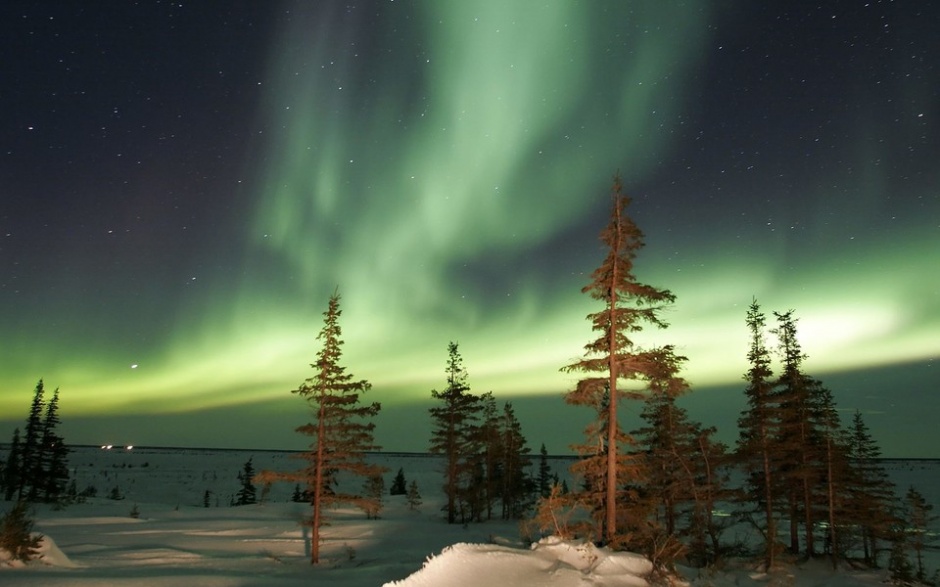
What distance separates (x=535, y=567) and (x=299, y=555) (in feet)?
70.2

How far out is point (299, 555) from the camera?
27.4 metres

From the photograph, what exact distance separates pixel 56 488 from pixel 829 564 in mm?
67983

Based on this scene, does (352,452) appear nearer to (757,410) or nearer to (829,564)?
(757,410)

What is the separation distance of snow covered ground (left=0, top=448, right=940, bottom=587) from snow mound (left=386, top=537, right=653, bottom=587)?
0.02 meters

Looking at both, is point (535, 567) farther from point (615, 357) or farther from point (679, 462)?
point (679, 462)

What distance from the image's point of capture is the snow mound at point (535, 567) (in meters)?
8.77

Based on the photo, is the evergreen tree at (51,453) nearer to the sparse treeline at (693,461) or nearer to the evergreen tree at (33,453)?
the evergreen tree at (33,453)

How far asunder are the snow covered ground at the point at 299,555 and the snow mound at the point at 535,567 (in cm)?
2

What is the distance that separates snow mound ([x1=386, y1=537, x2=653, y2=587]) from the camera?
8.77 m

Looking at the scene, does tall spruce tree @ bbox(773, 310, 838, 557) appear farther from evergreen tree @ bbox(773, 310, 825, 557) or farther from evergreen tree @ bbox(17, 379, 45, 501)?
evergreen tree @ bbox(17, 379, 45, 501)

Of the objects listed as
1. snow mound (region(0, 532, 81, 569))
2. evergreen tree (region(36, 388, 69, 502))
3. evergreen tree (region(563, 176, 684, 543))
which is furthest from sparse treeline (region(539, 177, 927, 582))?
evergreen tree (region(36, 388, 69, 502))

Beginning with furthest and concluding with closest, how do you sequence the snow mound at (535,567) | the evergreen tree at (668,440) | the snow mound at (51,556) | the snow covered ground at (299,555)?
the evergreen tree at (668,440), the snow mound at (51,556), the snow covered ground at (299,555), the snow mound at (535,567)

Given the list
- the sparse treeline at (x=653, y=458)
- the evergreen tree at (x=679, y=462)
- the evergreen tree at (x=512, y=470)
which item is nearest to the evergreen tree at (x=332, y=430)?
the sparse treeline at (x=653, y=458)

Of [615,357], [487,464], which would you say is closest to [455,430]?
[487,464]
